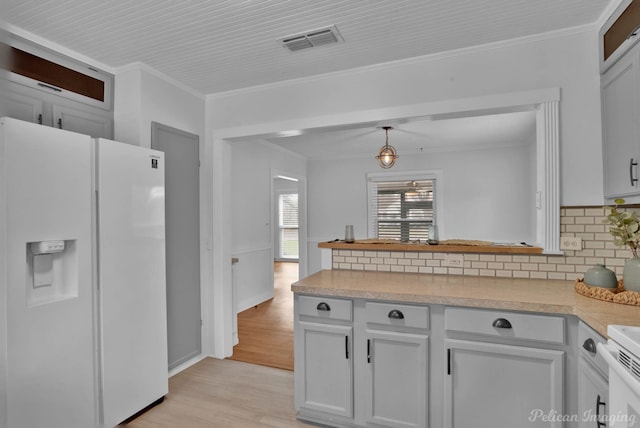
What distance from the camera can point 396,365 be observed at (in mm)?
1938

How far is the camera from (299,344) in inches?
84.7

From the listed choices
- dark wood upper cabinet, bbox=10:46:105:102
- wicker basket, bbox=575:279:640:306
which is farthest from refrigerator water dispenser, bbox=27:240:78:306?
wicker basket, bbox=575:279:640:306

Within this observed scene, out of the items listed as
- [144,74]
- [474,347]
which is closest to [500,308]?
[474,347]

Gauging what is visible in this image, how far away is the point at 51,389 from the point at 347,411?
1.62 meters

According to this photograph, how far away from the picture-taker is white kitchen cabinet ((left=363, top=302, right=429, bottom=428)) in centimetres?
188

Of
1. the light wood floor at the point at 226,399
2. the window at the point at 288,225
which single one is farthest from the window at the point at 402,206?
the light wood floor at the point at 226,399

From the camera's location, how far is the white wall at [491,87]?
217cm

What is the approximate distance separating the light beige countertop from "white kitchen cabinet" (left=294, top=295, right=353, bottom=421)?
0.12 m

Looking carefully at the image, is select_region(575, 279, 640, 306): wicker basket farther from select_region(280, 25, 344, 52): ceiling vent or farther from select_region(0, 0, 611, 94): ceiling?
select_region(280, 25, 344, 52): ceiling vent

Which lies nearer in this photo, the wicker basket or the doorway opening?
the wicker basket

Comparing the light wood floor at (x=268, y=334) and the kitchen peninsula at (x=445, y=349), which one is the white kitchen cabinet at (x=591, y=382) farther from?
the light wood floor at (x=268, y=334)

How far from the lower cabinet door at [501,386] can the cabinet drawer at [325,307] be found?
23.0 inches

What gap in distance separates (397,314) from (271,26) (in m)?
1.94

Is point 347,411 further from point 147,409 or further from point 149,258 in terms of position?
point 149,258
